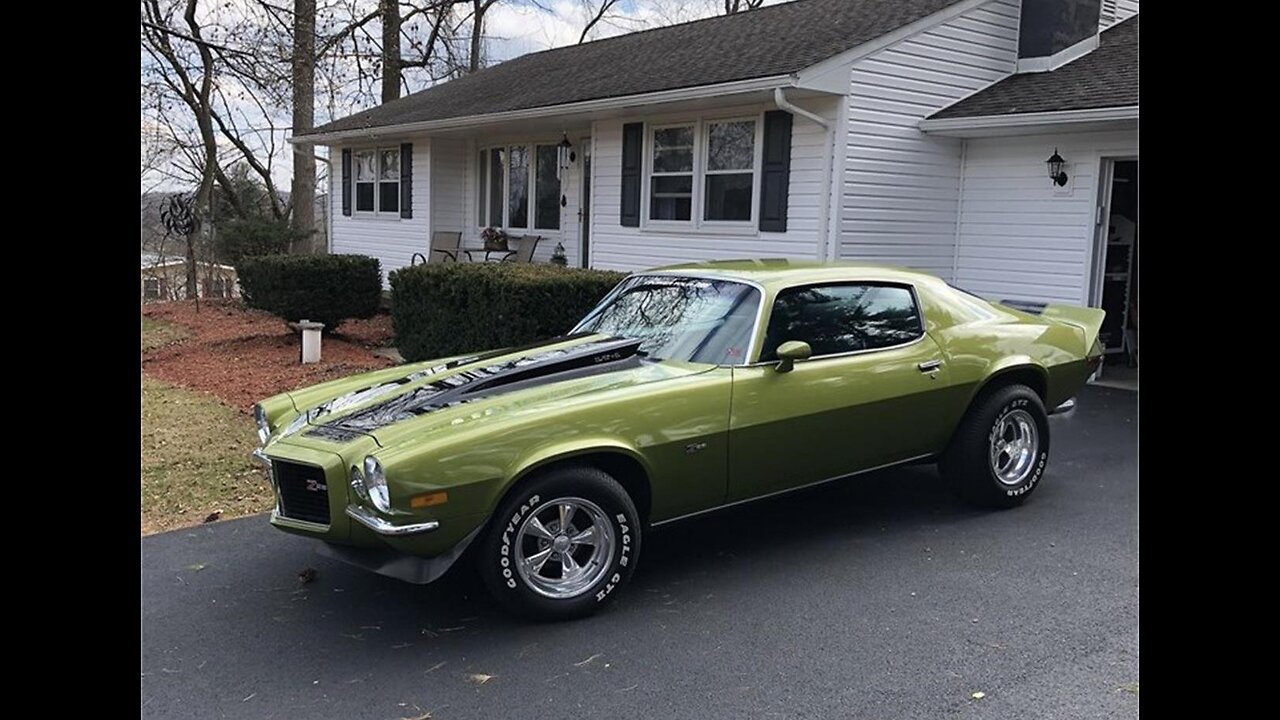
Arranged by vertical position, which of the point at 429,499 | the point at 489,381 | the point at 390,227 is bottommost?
the point at 429,499

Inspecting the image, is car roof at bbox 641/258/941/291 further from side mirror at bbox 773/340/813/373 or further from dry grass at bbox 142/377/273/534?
dry grass at bbox 142/377/273/534

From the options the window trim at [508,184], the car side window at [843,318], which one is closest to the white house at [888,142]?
the window trim at [508,184]

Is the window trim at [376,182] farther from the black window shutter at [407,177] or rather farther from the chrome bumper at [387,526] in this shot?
the chrome bumper at [387,526]

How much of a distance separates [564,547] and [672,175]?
8.72 meters

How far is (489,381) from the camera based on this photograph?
15.0 ft

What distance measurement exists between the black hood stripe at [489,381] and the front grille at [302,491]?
168mm

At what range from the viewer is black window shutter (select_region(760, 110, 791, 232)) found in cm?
1080

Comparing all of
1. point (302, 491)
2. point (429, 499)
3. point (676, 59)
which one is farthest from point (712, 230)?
point (429, 499)

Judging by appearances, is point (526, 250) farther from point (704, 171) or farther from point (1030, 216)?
point (1030, 216)

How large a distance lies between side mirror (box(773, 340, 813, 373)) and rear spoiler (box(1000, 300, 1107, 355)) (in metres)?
2.17

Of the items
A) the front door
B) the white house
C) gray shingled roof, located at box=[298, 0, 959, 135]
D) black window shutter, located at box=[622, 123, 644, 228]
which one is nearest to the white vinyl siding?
gray shingled roof, located at box=[298, 0, 959, 135]
